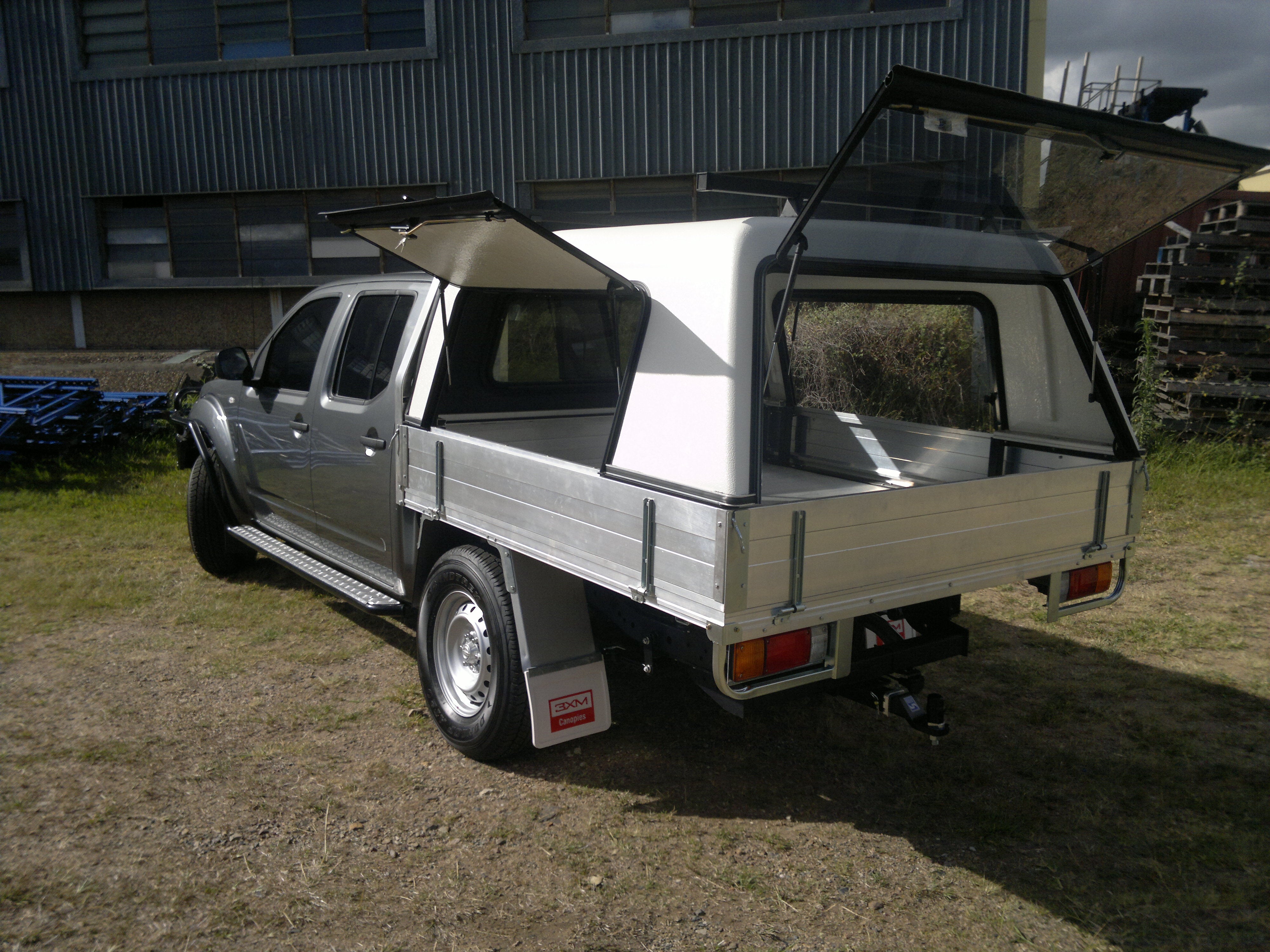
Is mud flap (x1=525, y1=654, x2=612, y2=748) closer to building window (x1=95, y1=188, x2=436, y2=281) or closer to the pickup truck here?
the pickup truck

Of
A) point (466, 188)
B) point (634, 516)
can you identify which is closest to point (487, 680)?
point (634, 516)

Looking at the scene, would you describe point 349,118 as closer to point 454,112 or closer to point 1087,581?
point 454,112

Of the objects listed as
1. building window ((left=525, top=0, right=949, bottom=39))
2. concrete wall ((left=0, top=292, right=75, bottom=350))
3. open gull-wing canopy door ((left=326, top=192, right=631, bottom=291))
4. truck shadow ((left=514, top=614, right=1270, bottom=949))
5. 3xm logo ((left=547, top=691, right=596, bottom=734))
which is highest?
building window ((left=525, top=0, right=949, bottom=39))

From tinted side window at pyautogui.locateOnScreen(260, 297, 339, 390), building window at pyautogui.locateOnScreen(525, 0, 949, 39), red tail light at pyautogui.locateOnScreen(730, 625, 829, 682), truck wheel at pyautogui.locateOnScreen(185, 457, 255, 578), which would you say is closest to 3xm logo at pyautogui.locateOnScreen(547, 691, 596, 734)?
red tail light at pyautogui.locateOnScreen(730, 625, 829, 682)

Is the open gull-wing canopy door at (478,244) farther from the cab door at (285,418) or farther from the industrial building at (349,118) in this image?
the industrial building at (349,118)

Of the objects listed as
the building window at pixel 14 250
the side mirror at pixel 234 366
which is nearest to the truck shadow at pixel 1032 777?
the side mirror at pixel 234 366

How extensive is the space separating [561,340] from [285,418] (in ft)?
5.73

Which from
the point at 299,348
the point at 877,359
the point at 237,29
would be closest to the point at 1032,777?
the point at 299,348

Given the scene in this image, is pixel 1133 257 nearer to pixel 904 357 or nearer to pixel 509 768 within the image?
pixel 904 357

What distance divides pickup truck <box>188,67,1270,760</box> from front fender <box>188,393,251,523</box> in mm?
801

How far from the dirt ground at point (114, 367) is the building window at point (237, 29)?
4275mm

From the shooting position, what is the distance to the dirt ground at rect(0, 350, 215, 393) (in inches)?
512

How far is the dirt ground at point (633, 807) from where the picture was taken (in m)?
2.89

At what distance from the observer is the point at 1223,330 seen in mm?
9070
